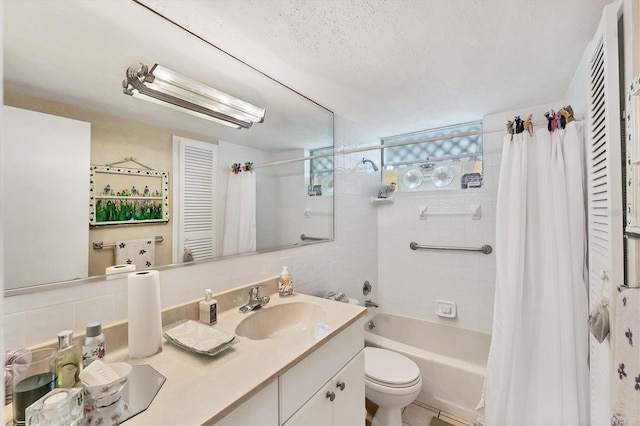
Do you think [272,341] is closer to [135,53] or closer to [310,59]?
[135,53]

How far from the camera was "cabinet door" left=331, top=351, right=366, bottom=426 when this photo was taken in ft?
3.61

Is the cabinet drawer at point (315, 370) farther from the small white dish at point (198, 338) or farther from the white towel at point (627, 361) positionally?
the white towel at point (627, 361)

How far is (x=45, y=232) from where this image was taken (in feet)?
2.75

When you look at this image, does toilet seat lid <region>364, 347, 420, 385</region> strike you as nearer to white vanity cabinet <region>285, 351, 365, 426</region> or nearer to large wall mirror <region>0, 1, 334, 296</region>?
white vanity cabinet <region>285, 351, 365, 426</region>

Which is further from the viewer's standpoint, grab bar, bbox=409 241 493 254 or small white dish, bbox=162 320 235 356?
grab bar, bbox=409 241 493 254

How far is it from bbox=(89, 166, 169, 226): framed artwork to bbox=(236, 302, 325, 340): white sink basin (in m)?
0.61

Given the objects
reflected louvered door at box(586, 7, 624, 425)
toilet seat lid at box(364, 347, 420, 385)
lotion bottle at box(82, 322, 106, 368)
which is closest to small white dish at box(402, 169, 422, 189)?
reflected louvered door at box(586, 7, 624, 425)

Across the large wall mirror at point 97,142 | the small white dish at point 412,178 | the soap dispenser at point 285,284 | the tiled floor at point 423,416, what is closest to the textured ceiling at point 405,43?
the large wall mirror at point 97,142

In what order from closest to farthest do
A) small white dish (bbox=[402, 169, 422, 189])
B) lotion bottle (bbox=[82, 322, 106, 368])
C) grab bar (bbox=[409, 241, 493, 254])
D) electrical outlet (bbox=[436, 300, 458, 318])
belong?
lotion bottle (bbox=[82, 322, 106, 368]) → grab bar (bbox=[409, 241, 493, 254]) → electrical outlet (bbox=[436, 300, 458, 318]) → small white dish (bbox=[402, 169, 422, 189])

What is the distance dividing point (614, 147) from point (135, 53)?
180cm

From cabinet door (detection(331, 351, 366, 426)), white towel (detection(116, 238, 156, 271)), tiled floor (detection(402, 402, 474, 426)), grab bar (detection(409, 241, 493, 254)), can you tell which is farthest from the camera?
grab bar (detection(409, 241, 493, 254))

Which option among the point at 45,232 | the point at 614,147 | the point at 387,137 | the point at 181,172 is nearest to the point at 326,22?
the point at 181,172

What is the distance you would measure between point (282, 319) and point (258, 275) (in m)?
0.27

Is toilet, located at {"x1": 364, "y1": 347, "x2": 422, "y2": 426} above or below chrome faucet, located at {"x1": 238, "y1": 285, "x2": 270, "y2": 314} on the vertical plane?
below
